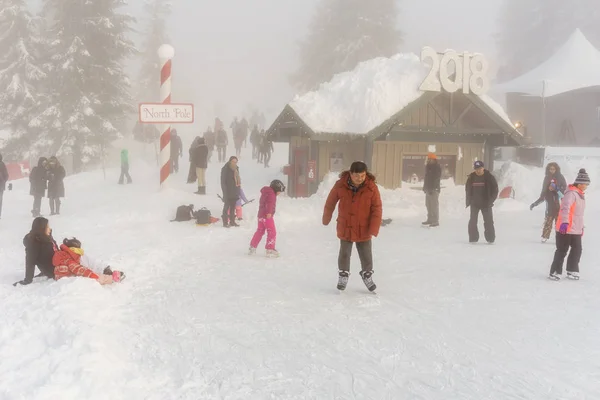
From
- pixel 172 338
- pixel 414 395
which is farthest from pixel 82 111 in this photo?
pixel 414 395

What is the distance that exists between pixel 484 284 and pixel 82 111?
79.8ft

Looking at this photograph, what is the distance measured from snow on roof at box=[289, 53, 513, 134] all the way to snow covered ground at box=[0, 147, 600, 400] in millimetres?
7253

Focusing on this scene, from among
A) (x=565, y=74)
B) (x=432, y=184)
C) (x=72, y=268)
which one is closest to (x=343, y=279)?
(x=72, y=268)

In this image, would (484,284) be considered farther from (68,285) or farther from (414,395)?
(68,285)

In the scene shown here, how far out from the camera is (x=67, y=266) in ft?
22.5

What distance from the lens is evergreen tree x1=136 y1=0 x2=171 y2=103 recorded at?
4562 cm

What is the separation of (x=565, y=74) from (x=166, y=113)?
21.8 metres

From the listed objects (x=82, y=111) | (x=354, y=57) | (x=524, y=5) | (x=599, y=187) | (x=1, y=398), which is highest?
(x=524, y=5)

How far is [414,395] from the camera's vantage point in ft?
12.4

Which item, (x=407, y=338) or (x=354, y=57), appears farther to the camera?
(x=354, y=57)

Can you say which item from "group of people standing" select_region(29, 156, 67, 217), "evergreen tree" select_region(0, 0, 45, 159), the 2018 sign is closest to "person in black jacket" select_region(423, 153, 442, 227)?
the 2018 sign

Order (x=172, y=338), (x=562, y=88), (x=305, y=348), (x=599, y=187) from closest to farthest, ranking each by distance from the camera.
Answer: (x=305, y=348)
(x=172, y=338)
(x=599, y=187)
(x=562, y=88)

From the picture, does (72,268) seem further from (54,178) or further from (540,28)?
(540,28)

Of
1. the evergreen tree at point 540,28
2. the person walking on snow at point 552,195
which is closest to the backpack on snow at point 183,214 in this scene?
the person walking on snow at point 552,195
